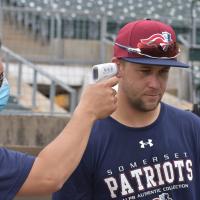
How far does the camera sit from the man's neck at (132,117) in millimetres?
2787

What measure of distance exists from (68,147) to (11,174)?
0.20 m

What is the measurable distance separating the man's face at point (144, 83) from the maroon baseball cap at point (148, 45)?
4 cm

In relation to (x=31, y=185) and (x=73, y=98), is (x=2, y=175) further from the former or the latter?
(x=73, y=98)

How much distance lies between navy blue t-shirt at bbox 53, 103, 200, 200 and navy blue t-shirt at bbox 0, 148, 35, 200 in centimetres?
65

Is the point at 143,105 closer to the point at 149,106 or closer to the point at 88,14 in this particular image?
the point at 149,106

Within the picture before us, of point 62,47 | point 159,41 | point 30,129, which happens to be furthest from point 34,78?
point 159,41

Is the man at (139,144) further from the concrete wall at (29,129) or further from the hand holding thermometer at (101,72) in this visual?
the concrete wall at (29,129)

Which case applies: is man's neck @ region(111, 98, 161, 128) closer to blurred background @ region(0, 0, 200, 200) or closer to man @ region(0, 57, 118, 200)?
man @ region(0, 57, 118, 200)

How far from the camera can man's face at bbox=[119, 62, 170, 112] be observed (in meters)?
2.63

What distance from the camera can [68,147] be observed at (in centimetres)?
200

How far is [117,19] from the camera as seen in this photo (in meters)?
12.3

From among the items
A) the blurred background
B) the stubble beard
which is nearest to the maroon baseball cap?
the stubble beard

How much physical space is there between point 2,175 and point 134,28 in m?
1.01

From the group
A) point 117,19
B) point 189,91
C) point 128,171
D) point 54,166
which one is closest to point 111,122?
point 128,171
